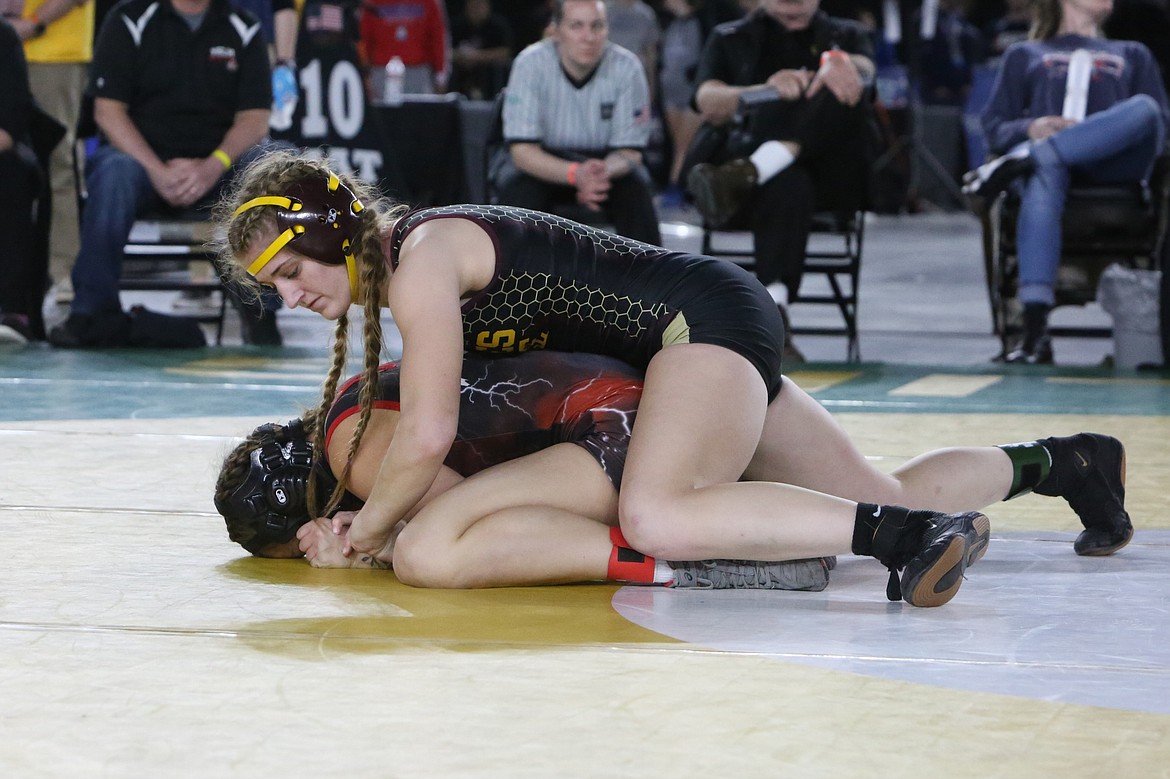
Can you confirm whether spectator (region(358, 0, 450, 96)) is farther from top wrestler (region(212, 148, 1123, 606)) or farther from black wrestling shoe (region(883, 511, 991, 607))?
black wrestling shoe (region(883, 511, 991, 607))

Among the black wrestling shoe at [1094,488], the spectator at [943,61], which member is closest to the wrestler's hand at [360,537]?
the black wrestling shoe at [1094,488]

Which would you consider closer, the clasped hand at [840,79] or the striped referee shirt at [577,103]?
the clasped hand at [840,79]

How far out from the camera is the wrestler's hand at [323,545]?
10.1 feet

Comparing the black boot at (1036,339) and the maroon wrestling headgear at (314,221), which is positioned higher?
the maroon wrestling headgear at (314,221)

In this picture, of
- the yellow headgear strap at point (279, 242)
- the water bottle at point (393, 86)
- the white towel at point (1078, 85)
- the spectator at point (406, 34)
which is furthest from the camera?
the spectator at point (406, 34)

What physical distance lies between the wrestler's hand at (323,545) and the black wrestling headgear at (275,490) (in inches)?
1.2

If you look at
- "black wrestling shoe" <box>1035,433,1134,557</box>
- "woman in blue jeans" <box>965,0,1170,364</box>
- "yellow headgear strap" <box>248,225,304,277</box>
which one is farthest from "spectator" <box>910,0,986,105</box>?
"yellow headgear strap" <box>248,225,304,277</box>

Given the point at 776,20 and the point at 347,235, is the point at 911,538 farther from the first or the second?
the point at 776,20

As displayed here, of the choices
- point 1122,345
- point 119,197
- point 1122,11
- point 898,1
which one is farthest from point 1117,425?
point 1122,11

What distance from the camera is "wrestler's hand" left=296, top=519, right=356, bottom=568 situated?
309 centimetres

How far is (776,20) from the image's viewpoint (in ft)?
21.3

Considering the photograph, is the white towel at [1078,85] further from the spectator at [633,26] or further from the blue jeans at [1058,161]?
the spectator at [633,26]

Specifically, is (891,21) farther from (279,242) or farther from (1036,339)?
(279,242)

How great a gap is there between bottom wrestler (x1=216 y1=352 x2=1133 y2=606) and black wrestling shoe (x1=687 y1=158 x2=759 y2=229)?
9.89 ft
